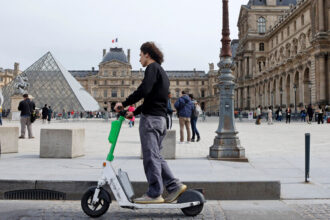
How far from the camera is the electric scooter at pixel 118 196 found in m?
3.27

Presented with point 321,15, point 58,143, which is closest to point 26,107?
point 58,143

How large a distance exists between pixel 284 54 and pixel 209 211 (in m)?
44.9

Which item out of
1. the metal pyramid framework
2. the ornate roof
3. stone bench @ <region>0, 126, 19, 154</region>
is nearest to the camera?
stone bench @ <region>0, 126, 19, 154</region>

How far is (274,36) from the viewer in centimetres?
5009

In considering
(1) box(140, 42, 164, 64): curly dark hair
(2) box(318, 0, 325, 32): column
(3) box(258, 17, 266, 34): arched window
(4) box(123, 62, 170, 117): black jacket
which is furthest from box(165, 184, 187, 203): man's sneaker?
(3) box(258, 17, 266, 34): arched window

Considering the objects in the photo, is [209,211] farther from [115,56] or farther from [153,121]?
[115,56]

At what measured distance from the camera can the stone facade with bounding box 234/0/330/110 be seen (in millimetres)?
30141

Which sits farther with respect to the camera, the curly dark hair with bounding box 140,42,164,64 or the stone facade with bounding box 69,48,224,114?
the stone facade with bounding box 69,48,224,114

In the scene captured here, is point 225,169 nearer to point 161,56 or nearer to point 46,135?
point 161,56

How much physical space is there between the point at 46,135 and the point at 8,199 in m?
2.69

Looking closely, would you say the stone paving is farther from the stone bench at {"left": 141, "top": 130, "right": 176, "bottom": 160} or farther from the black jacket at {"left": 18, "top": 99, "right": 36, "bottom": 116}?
the black jacket at {"left": 18, "top": 99, "right": 36, "bottom": 116}

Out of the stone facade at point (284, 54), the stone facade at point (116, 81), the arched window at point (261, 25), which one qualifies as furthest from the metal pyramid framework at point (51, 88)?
the stone facade at point (116, 81)

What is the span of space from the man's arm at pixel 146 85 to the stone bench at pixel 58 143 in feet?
12.5

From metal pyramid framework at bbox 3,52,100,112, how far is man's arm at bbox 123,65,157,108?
39.6 meters
